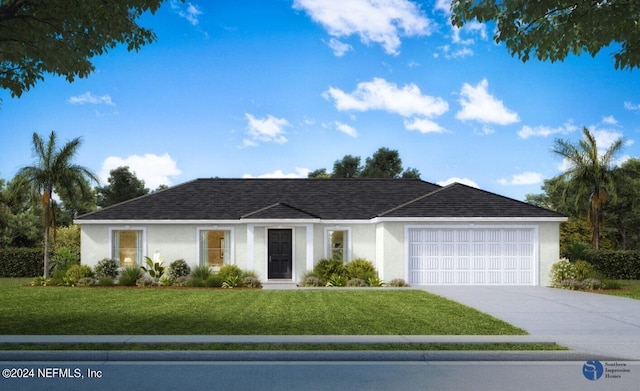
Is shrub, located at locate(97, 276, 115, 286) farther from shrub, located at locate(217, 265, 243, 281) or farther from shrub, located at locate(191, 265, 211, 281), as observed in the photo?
shrub, located at locate(217, 265, 243, 281)

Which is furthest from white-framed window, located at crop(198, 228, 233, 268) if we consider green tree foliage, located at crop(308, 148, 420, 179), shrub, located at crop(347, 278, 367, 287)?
green tree foliage, located at crop(308, 148, 420, 179)

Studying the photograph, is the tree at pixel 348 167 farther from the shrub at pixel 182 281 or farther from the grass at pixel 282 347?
the grass at pixel 282 347

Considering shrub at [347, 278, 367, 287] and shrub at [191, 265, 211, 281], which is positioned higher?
→ shrub at [191, 265, 211, 281]

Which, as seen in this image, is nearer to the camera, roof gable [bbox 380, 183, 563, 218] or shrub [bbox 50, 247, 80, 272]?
roof gable [bbox 380, 183, 563, 218]

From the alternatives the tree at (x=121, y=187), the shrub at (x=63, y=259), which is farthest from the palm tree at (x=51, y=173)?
the tree at (x=121, y=187)

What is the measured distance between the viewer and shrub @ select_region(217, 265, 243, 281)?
80.4ft

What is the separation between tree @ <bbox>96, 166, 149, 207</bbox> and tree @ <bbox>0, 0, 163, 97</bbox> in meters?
40.5

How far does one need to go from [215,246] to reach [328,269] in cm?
Answer: 551

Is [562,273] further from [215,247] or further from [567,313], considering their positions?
[215,247]

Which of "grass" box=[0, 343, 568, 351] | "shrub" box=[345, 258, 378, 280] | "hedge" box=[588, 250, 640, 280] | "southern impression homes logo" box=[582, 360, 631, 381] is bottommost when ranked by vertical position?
"hedge" box=[588, 250, 640, 280]

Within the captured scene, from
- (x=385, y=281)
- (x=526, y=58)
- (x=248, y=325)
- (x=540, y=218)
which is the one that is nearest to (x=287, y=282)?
(x=385, y=281)

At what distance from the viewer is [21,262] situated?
108 feet

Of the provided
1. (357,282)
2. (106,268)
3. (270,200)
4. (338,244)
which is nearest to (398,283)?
(357,282)

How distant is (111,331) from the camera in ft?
39.8
